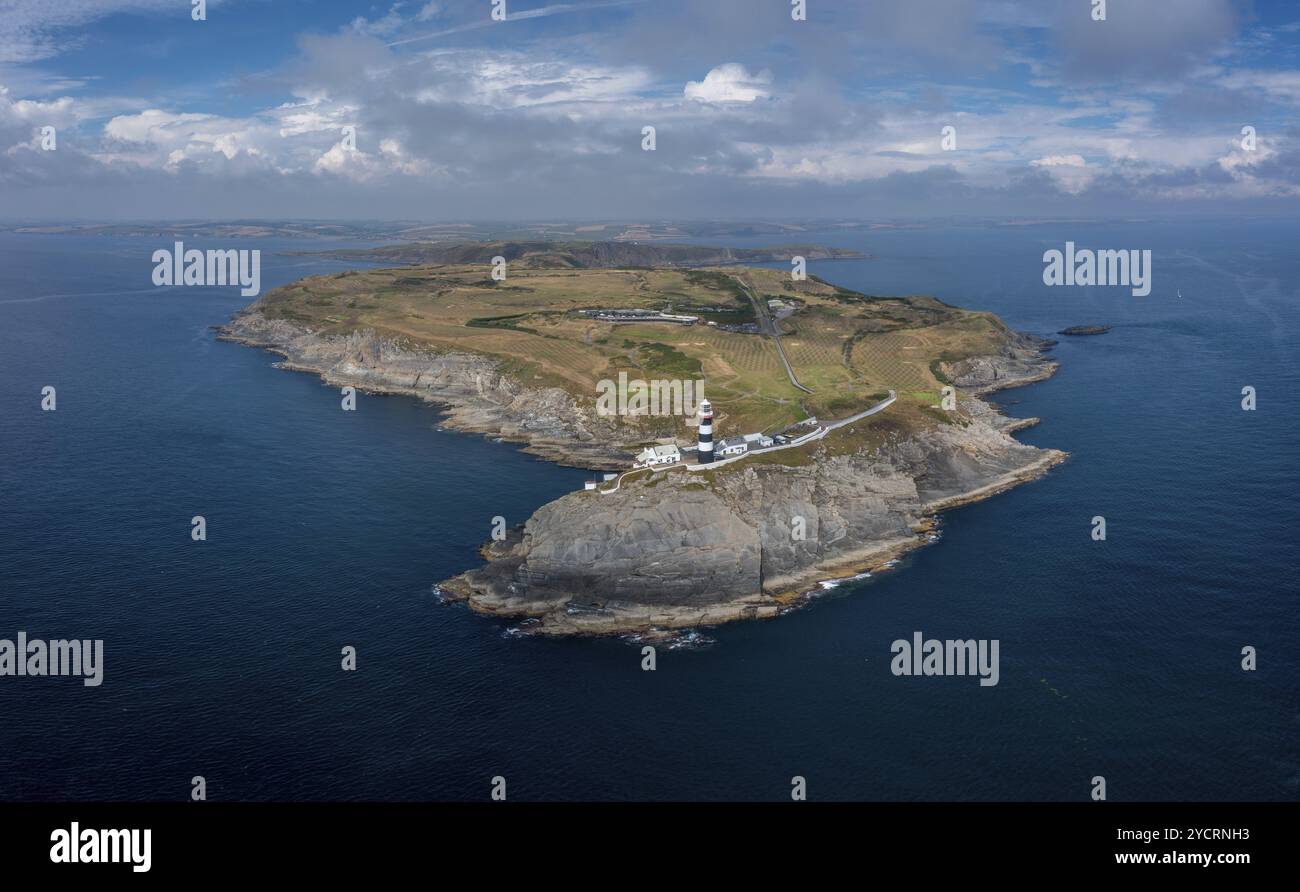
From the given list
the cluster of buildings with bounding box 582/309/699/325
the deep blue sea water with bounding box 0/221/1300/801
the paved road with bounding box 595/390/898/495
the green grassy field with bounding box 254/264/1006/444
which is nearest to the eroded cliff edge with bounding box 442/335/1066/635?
the paved road with bounding box 595/390/898/495

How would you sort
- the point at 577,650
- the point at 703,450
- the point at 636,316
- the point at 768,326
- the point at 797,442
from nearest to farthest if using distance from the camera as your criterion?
the point at 577,650 → the point at 703,450 → the point at 797,442 → the point at 768,326 → the point at 636,316

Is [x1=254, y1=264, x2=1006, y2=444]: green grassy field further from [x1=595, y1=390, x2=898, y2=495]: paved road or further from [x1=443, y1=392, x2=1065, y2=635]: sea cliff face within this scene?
[x1=443, y1=392, x2=1065, y2=635]: sea cliff face

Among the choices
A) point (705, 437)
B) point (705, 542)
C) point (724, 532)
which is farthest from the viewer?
point (705, 437)

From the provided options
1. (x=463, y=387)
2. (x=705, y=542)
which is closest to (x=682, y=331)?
(x=463, y=387)

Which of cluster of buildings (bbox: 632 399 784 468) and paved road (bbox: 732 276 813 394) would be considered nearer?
cluster of buildings (bbox: 632 399 784 468)

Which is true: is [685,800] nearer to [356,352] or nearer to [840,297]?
[356,352]

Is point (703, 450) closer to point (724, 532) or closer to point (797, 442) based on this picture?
point (724, 532)

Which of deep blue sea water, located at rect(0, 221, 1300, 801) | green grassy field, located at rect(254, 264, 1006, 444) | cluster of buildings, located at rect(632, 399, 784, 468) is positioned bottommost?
deep blue sea water, located at rect(0, 221, 1300, 801)

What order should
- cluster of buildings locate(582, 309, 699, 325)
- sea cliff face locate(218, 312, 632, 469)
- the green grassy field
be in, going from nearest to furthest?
sea cliff face locate(218, 312, 632, 469)
the green grassy field
cluster of buildings locate(582, 309, 699, 325)
